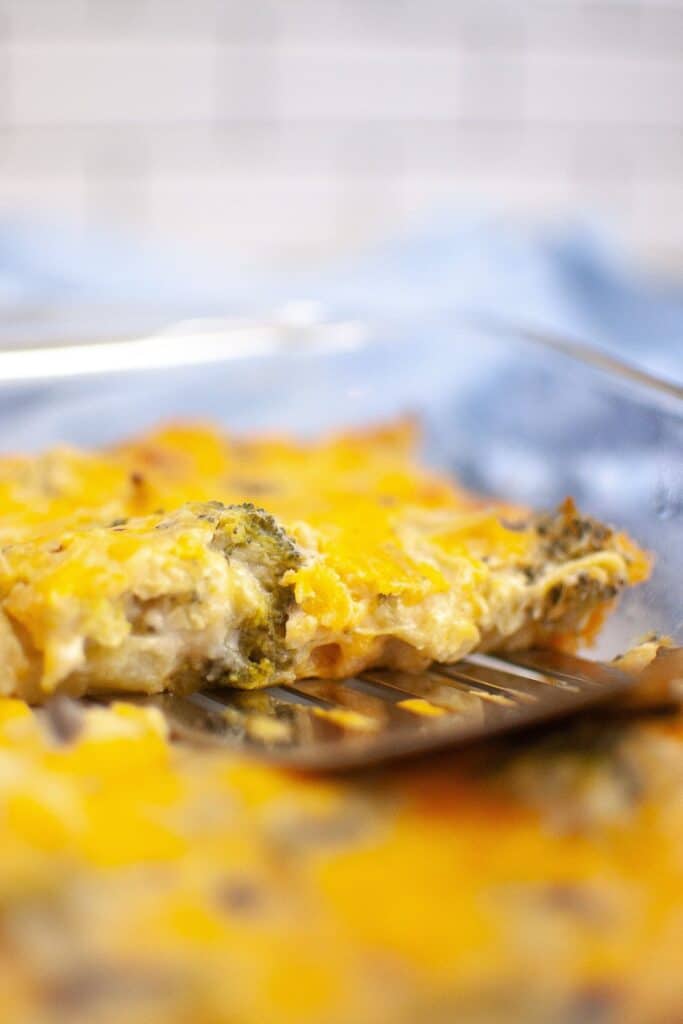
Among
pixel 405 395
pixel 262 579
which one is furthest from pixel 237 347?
pixel 262 579

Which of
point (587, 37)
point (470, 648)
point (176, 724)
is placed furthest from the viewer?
point (587, 37)

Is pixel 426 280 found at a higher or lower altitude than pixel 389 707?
higher

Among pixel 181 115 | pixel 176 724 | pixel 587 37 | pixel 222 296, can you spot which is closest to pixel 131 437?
pixel 222 296

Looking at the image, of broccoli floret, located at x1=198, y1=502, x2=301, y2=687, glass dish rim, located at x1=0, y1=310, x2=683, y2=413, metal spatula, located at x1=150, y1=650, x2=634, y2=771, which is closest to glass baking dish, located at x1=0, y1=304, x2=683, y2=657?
glass dish rim, located at x1=0, y1=310, x2=683, y2=413

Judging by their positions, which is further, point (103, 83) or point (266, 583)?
point (103, 83)

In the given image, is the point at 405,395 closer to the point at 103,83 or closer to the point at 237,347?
the point at 237,347

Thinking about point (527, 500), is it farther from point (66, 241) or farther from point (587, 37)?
point (587, 37)
